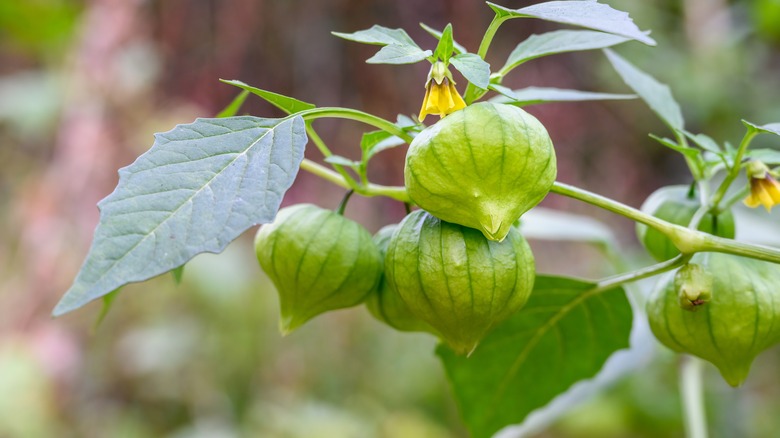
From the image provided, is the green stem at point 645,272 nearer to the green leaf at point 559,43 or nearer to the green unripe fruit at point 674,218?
the green unripe fruit at point 674,218

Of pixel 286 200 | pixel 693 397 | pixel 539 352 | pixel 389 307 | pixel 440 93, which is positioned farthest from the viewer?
pixel 286 200

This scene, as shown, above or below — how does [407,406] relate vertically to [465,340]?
below

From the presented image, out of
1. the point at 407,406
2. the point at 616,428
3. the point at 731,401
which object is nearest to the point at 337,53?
the point at 407,406

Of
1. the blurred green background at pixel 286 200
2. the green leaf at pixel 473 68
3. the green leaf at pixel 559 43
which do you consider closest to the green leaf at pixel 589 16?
the green leaf at pixel 473 68

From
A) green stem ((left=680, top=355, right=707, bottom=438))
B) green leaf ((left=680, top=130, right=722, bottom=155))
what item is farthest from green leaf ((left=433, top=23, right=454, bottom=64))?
green stem ((left=680, top=355, right=707, bottom=438))

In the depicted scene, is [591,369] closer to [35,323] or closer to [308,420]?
[308,420]

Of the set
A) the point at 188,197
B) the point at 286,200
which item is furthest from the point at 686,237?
the point at 286,200

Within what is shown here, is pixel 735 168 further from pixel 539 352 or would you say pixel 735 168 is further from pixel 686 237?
pixel 539 352
